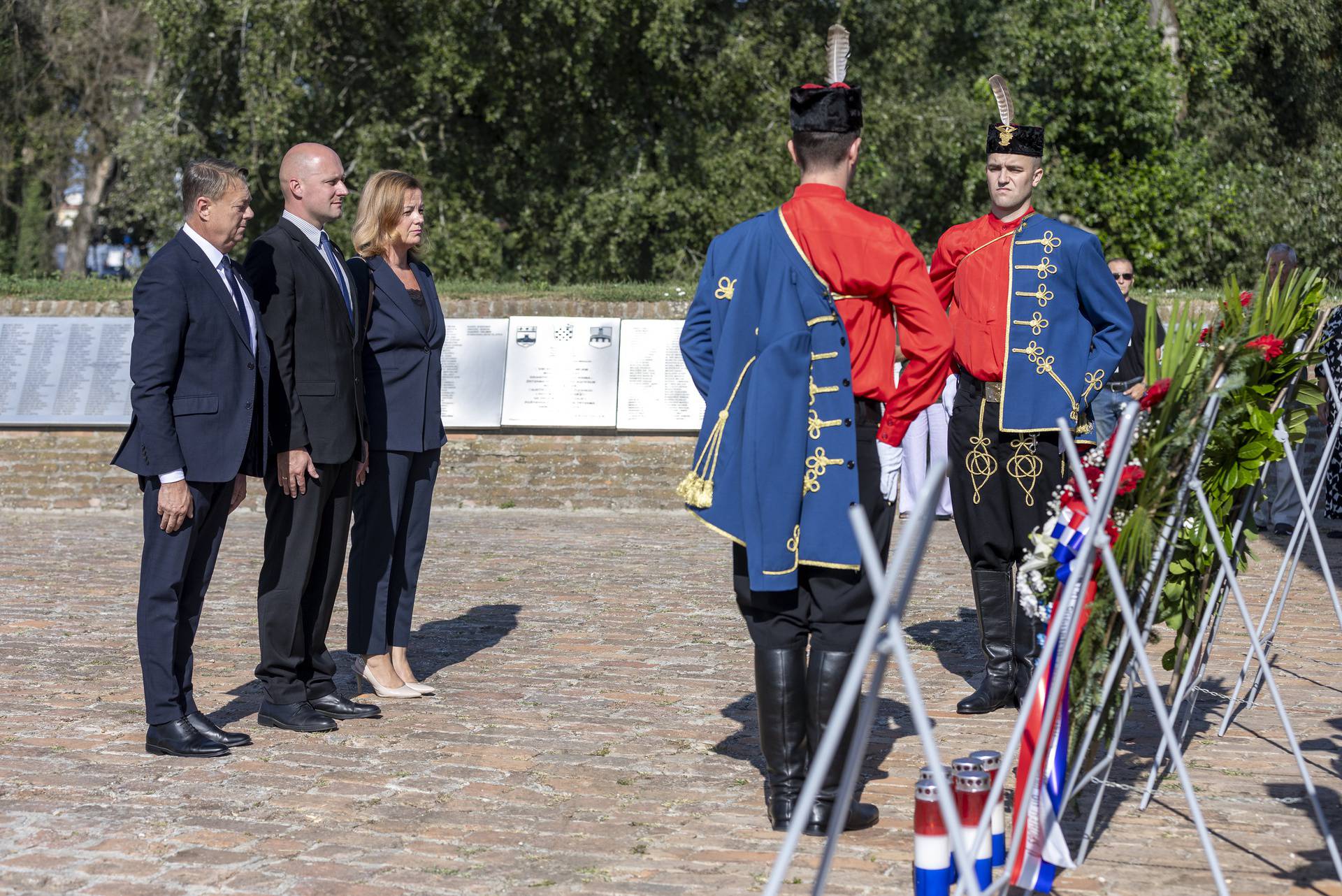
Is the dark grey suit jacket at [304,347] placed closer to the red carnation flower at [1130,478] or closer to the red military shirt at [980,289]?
the red military shirt at [980,289]

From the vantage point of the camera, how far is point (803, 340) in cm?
430

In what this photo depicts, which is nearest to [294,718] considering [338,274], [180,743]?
[180,743]

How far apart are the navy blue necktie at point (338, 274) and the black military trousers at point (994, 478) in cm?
245

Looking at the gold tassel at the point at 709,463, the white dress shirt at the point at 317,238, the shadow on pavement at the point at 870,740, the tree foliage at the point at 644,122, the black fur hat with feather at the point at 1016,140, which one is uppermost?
the tree foliage at the point at 644,122

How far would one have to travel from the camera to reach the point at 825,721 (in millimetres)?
4449

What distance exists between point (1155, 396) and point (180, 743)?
3.45 metres

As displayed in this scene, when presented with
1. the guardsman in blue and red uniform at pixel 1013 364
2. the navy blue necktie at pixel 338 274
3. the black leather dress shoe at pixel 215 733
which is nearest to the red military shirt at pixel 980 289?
the guardsman in blue and red uniform at pixel 1013 364

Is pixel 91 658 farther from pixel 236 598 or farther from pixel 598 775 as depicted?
pixel 598 775

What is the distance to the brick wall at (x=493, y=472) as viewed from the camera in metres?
13.1

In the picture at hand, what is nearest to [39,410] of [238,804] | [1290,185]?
[238,804]

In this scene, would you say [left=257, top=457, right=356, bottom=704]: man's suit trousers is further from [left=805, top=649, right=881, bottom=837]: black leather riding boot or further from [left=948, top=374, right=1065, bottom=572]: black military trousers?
[left=948, top=374, right=1065, bottom=572]: black military trousers

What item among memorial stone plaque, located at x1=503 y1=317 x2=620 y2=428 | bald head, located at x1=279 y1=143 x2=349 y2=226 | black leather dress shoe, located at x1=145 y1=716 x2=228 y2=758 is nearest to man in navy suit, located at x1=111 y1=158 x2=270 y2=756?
black leather dress shoe, located at x1=145 y1=716 x2=228 y2=758

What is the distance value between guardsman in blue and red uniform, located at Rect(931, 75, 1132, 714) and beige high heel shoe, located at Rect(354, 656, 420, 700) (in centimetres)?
222

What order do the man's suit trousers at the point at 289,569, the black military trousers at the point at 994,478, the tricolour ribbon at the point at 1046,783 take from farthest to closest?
1. the black military trousers at the point at 994,478
2. the man's suit trousers at the point at 289,569
3. the tricolour ribbon at the point at 1046,783
